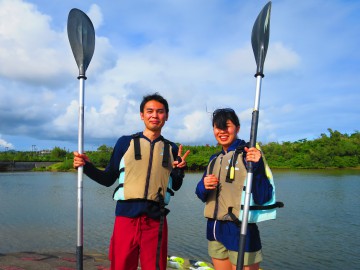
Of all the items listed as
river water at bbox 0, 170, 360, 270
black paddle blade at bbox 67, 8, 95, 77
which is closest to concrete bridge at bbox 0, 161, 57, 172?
river water at bbox 0, 170, 360, 270

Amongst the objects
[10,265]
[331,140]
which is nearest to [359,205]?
[10,265]

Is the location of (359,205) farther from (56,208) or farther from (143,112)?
(143,112)

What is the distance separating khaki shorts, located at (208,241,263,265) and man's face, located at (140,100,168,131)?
3.91 ft

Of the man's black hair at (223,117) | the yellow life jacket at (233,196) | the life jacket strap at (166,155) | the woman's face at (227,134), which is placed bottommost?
the yellow life jacket at (233,196)

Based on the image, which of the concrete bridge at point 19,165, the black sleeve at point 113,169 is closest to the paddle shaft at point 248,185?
the black sleeve at point 113,169

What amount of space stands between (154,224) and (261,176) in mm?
1049

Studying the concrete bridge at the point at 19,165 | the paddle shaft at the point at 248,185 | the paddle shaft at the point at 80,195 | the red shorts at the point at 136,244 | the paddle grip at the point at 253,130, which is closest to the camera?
the paddle shaft at the point at 248,185

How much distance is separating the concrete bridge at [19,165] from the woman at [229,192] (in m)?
79.2

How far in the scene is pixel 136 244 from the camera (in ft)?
10.2

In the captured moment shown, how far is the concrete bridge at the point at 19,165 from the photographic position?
74312 millimetres

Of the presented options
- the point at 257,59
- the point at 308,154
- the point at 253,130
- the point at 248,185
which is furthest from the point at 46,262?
the point at 308,154

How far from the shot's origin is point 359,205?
16.8 m

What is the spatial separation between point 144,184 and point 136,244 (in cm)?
53

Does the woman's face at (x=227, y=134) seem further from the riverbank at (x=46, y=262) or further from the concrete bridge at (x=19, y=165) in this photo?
the concrete bridge at (x=19, y=165)
